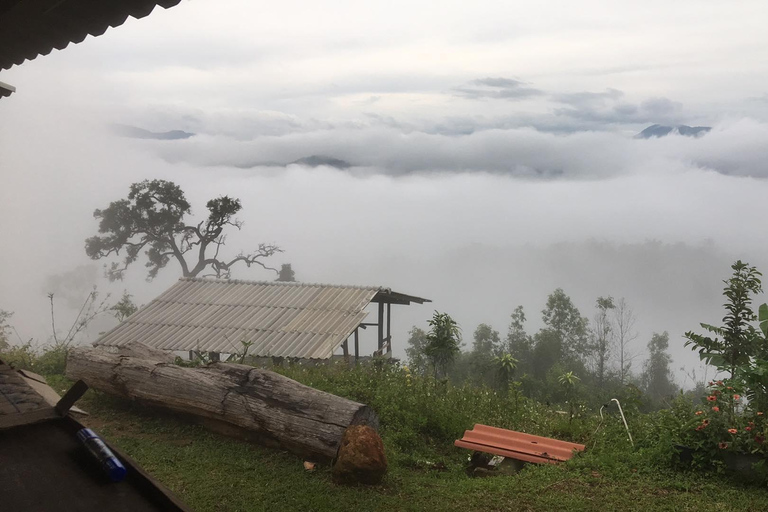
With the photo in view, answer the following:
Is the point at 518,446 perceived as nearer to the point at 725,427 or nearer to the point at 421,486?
the point at 421,486

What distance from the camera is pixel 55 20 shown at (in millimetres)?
4383

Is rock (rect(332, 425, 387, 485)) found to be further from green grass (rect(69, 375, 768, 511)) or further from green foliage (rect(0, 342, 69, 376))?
green foliage (rect(0, 342, 69, 376))

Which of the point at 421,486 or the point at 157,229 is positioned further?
the point at 157,229

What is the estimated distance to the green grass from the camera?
557 cm

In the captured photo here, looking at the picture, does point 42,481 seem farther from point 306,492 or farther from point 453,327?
point 453,327

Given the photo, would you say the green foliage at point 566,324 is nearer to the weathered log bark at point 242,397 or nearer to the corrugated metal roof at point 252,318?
the corrugated metal roof at point 252,318

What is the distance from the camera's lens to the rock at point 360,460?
19.6 ft

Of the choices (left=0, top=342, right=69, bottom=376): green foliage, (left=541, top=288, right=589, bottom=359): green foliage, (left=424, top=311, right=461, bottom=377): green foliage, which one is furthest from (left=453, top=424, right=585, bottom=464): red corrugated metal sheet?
(left=541, top=288, right=589, bottom=359): green foliage

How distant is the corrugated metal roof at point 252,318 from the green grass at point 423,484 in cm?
600

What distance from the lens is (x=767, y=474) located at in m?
5.78

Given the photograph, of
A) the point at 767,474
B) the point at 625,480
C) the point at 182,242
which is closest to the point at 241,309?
the point at 625,480

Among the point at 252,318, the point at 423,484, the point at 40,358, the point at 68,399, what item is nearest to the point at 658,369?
the point at 252,318

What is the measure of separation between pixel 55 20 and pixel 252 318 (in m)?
11.2

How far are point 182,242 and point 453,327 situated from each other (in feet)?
76.5
